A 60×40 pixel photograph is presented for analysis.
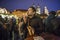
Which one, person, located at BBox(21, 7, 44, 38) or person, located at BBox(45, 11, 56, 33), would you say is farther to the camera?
person, located at BBox(21, 7, 44, 38)

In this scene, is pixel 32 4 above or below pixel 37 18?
above

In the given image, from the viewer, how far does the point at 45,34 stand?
5.57 ft

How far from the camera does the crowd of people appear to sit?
1.70m

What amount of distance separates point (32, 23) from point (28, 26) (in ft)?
0.21

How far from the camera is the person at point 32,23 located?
1787 millimetres

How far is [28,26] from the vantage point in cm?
188

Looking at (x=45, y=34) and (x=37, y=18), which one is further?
(x=37, y=18)

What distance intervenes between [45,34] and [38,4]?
503 millimetres

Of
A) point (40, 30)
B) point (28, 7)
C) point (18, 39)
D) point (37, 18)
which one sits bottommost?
point (18, 39)

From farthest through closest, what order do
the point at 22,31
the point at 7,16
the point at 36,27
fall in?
the point at 7,16, the point at 22,31, the point at 36,27

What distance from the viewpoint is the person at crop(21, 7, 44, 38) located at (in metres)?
1.79

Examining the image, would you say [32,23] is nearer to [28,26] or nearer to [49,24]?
[28,26]

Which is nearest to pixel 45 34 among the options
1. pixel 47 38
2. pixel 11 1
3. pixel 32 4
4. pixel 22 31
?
pixel 47 38

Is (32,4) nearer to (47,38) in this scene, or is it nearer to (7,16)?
(7,16)
